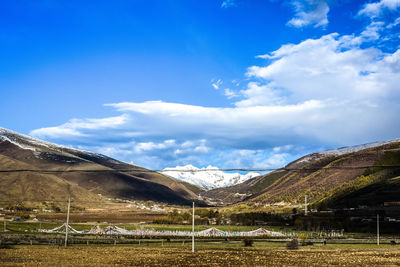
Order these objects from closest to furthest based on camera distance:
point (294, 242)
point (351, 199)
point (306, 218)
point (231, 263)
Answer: point (231, 263)
point (294, 242)
point (306, 218)
point (351, 199)

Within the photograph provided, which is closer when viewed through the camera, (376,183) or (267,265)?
(267,265)

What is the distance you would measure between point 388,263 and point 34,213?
15982 cm

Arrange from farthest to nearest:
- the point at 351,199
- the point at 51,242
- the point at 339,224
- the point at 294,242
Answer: the point at 351,199, the point at 339,224, the point at 51,242, the point at 294,242

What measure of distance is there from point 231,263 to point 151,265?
26.0 feet

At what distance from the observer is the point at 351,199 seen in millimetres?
165125

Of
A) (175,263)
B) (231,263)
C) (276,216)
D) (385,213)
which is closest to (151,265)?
(175,263)

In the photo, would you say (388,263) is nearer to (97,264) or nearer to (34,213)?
(97,264)

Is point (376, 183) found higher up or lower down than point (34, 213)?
higher up

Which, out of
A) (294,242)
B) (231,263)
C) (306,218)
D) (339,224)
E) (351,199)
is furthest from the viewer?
(351,199)

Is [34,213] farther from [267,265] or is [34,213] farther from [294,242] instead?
[267,265]

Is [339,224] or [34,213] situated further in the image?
[34,213]

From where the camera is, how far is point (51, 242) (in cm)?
7000

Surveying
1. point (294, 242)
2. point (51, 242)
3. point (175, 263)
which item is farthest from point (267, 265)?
point (51, 242)

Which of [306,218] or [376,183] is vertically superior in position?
[376,183]
